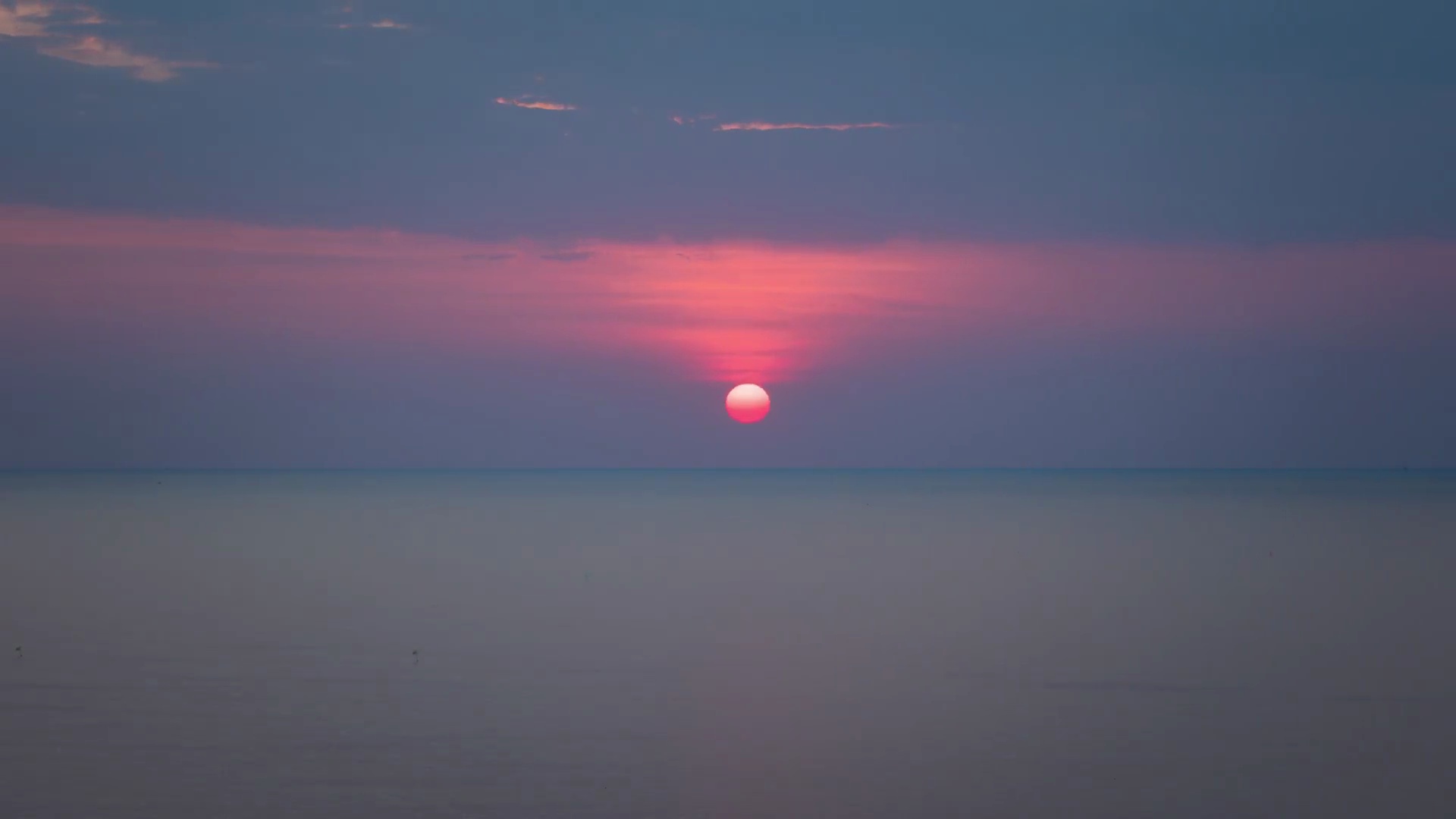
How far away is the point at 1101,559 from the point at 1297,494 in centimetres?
5813

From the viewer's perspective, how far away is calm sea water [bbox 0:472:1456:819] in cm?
1371

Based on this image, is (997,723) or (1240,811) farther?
(997,723)

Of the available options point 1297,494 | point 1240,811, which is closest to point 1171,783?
point 1240,811

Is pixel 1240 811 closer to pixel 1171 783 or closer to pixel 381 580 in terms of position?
pixel 1171 783

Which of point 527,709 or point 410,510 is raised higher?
point 410,510

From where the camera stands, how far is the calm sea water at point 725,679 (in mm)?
13711

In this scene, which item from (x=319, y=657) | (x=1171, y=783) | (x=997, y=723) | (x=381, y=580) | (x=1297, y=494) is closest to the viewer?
(x=1171, y=783)

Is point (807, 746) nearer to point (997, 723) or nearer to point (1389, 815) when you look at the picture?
point (997, 723)

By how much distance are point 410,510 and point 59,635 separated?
137 ft

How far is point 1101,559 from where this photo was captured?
120 feet

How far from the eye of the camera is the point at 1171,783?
46.3ft

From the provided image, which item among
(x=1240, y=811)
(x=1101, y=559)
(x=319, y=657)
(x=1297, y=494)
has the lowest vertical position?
(x=1240, y=811)

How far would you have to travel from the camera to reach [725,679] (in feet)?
63.7

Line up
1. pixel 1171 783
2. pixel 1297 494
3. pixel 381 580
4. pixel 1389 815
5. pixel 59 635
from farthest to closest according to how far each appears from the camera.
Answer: pixel 1297 494, pixel 381 580, pixel 59 635, pixel 1171 783, pixel 1389 815
